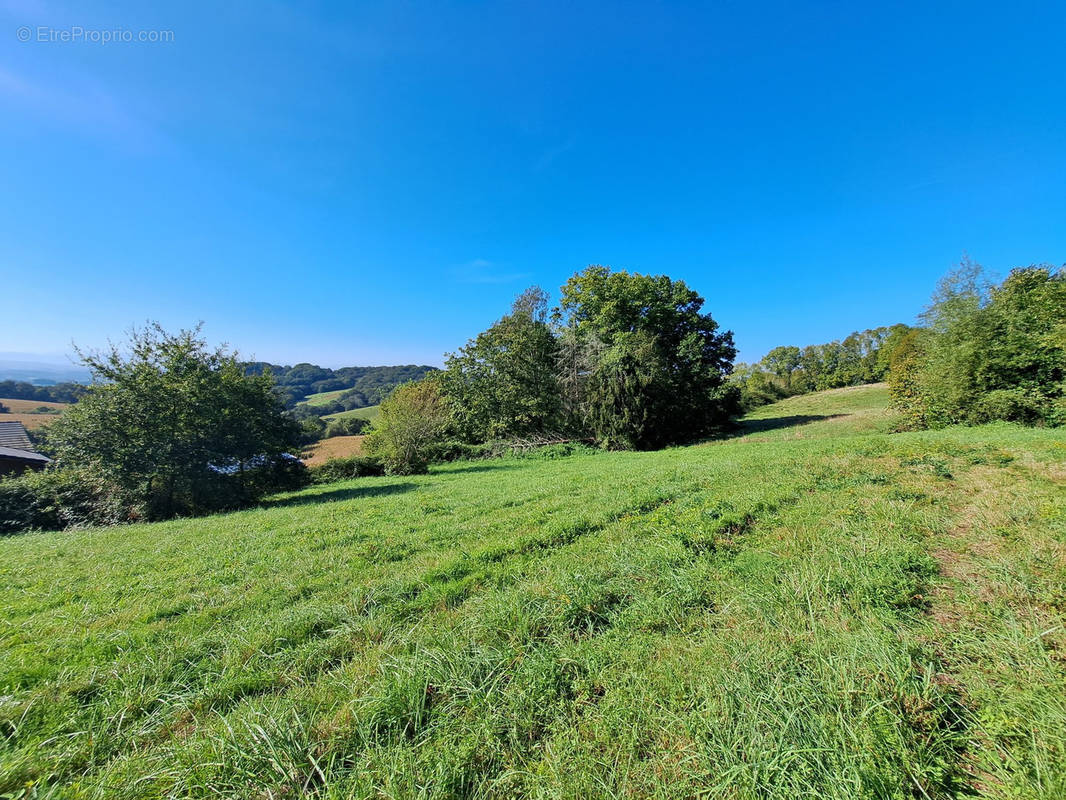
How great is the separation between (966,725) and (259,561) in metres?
7.38

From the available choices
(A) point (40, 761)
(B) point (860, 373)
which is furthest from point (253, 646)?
(B) point (860, 373)

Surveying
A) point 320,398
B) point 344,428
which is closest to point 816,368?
point 344,428

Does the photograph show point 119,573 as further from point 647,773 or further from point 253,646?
point 647,773

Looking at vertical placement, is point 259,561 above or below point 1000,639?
below

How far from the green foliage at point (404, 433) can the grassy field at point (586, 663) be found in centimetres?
1394

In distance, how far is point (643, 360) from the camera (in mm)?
19922

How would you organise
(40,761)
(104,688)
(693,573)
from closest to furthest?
(40,761)
(104,688)
(693,573)

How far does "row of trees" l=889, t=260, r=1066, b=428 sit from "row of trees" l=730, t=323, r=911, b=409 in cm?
3037

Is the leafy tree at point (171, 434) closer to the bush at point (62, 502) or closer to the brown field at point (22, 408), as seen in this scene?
the bush at point (62, 502)

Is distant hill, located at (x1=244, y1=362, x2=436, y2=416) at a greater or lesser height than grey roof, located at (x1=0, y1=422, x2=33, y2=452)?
greater

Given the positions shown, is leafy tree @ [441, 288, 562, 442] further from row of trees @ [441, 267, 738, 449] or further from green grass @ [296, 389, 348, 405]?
green grass @ [296, 389, 348, 405]

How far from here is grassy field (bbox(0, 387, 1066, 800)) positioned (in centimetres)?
179

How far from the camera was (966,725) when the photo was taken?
1.87 m

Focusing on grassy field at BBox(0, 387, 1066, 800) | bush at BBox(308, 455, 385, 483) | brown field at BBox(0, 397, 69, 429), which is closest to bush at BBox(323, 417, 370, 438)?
bush at BBox(308, 455, 385, 483)
